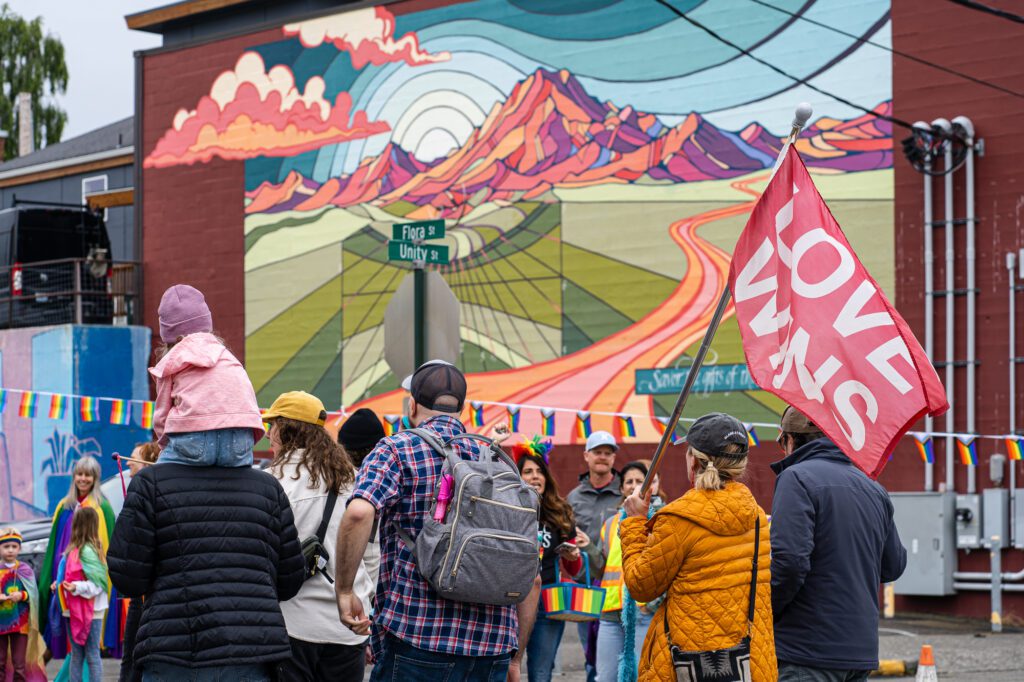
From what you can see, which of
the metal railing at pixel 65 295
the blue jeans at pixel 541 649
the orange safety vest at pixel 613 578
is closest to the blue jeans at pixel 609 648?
the orange safety vest at pixel 613 578

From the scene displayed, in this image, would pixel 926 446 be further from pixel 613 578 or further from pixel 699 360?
pixel 699 360

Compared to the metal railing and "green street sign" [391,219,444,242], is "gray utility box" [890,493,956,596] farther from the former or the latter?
the metal railing

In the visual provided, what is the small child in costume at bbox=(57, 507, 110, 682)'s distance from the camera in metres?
10.7

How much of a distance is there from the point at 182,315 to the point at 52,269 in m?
23.2

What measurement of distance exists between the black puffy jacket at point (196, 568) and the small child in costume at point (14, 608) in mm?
6007

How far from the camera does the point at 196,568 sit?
502cm

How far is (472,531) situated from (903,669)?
9277 millimetres

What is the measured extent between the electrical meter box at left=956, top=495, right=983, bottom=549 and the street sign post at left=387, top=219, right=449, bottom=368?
941cm

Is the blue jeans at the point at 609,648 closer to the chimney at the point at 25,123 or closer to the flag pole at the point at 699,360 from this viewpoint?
the flag pole at the point at 699,360

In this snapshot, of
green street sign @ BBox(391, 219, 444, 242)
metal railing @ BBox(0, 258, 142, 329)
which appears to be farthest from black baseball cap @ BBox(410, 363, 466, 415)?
metal railing @ BBox(0, 258, 142, 329)

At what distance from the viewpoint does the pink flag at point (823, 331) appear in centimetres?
579

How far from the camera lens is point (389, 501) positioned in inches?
219

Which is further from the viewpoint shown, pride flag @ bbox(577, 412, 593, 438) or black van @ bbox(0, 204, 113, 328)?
black van @ bbox(0, 204, 113, 328)

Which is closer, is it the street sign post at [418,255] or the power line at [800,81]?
the street sign post at [418,255]
